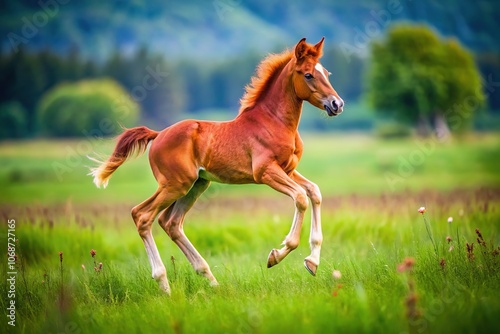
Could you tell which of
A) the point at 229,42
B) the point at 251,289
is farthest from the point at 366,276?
the point at 229,42

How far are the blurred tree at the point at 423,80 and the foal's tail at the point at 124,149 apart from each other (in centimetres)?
4292

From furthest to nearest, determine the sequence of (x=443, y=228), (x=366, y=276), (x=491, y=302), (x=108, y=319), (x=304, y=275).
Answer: (x=443, y=228), (x=304, y=275), (x=366, y=276), (x=108, y=319), (x=491, y=302)

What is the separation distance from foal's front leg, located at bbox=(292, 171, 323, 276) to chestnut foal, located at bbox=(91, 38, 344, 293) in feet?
0.04

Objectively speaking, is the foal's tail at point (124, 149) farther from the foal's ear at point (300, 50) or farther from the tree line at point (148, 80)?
the tree line at point (148, 80)

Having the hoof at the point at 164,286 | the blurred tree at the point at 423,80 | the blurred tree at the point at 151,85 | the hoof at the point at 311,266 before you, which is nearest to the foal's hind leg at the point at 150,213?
the hoof at the point at 164,286

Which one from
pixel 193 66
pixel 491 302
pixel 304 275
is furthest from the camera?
pixel 193 66

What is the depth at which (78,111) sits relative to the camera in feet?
211

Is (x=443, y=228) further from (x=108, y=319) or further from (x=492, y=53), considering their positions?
(x=492, y=53)

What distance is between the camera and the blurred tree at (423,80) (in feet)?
162

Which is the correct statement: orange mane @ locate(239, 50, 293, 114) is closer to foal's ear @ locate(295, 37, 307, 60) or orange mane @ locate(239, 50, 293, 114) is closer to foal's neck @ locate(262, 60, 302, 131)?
foal's neck @ locate(262, 60, 302, 131)

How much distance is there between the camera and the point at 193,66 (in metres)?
89.9

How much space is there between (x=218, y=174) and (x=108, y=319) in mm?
2219

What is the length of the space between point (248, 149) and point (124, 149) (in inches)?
66.2

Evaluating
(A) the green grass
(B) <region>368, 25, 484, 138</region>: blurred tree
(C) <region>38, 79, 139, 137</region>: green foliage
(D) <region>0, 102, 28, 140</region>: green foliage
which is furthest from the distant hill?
(A) the green grass
